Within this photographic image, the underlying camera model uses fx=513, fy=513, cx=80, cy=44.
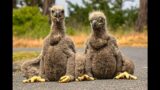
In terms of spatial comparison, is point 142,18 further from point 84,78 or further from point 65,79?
point 65,79

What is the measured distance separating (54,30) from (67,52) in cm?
40

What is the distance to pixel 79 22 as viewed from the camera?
29.1 m

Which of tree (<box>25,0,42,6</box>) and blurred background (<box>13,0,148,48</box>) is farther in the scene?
tree (<box>25,0,42,6</box>)

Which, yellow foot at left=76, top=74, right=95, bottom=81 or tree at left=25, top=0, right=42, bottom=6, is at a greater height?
tree at left=25, top=0, right=42, bottom=6

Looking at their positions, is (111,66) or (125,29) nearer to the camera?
(111,66)

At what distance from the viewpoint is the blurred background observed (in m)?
22.0

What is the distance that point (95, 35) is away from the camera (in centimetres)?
782

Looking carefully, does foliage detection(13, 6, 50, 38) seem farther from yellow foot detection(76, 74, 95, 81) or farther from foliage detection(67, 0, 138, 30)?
yellow foot detection(76, 74, 95, 81)

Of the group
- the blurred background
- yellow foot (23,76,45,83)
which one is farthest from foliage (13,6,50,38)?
yellow foot (23,76,45,83)

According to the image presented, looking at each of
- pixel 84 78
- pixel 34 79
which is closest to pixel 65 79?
pixel 84 78

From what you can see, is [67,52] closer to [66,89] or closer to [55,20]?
[55,20]

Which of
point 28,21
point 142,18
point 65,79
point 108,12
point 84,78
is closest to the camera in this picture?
point 65,79
